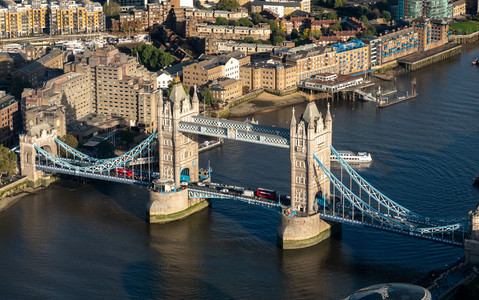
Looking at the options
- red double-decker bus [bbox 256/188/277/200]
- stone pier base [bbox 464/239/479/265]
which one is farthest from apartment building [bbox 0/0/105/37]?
stone pier base [bbox 464/239/479/265]

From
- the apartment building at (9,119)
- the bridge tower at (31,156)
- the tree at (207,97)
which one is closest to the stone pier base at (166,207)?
the bridge tower at (31,156)

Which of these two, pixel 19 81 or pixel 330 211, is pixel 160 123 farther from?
pixel 19 81

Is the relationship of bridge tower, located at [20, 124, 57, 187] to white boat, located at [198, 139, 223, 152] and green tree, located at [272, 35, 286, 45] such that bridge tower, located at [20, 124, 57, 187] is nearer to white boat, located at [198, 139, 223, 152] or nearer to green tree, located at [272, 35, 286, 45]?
white boat, located at [198, 139, 223, 152]

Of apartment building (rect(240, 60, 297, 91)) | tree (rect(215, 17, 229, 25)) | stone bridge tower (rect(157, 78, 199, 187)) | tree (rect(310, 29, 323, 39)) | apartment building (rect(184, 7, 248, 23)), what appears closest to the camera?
stone bridge tower (rect(157, 78, 199, 187))

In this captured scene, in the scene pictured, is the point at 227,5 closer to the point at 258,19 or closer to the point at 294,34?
the point at 258,19

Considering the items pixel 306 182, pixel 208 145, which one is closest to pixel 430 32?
pixel 208 145

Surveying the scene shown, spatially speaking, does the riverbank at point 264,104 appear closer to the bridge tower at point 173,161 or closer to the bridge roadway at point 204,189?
the bridge roadway at point 204,189
